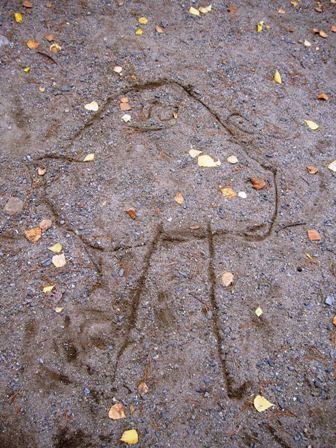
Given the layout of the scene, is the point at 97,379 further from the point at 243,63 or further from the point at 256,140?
the point at 243,63

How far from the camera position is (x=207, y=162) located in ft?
9.23

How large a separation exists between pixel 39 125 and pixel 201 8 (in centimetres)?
212

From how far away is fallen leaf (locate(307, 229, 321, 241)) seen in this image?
259cm

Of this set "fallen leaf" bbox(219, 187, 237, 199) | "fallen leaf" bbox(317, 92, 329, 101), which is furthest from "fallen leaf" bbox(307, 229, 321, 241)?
"fallen leaf" bbox(317, 92, 329, 101)

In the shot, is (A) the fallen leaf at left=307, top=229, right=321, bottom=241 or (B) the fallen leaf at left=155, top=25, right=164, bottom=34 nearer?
(A) the fallen leaf at left=307, top=229, right=321, bottom=241

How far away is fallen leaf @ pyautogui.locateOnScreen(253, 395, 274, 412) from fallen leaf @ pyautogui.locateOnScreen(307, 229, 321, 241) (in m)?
1.09

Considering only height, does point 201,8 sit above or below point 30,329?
above

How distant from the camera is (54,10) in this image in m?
3.52

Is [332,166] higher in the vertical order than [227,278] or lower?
higher

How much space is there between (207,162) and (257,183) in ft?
1.28

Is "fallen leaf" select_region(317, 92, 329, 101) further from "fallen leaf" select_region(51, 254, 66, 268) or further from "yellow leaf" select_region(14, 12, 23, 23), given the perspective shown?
"yellow leaf" select_region(14, 12, 23, 23)

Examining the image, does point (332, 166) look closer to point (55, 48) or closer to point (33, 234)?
point (33, 234)

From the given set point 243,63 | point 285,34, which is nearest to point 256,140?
point 243,63

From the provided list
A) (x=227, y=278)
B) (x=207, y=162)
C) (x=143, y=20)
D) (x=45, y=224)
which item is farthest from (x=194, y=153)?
(x=143, y=20)
